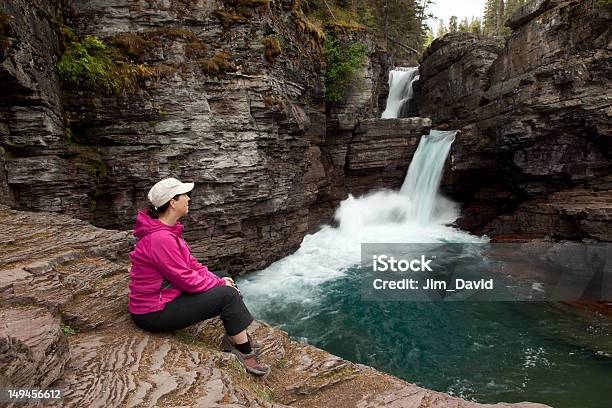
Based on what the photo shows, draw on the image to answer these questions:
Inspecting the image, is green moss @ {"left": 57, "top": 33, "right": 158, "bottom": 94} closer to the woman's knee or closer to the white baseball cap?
the white baseball cap

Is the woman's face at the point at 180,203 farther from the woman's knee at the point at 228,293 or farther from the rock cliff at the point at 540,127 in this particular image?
the rock cliff at the point at 540,127

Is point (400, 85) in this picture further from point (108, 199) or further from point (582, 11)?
point (108, 199)

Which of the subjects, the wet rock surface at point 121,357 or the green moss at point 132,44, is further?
the green moss at point 132,44

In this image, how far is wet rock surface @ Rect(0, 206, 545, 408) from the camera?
297 cm

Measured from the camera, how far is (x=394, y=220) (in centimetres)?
2352

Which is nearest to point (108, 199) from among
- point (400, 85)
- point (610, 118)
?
point (610, 118)

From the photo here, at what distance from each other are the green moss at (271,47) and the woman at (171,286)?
1114cm

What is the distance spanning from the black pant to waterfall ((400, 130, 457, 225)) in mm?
20653

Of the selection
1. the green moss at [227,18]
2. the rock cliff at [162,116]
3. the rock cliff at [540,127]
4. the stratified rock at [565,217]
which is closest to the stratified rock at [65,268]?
the rock cliff at [162,116]

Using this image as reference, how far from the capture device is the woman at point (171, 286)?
373 centimetres

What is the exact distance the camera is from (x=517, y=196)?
20.4 metres

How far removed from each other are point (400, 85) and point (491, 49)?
9.07 m

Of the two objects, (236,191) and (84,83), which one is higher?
(84,83)

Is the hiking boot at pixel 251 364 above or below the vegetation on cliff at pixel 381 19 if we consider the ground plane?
below
